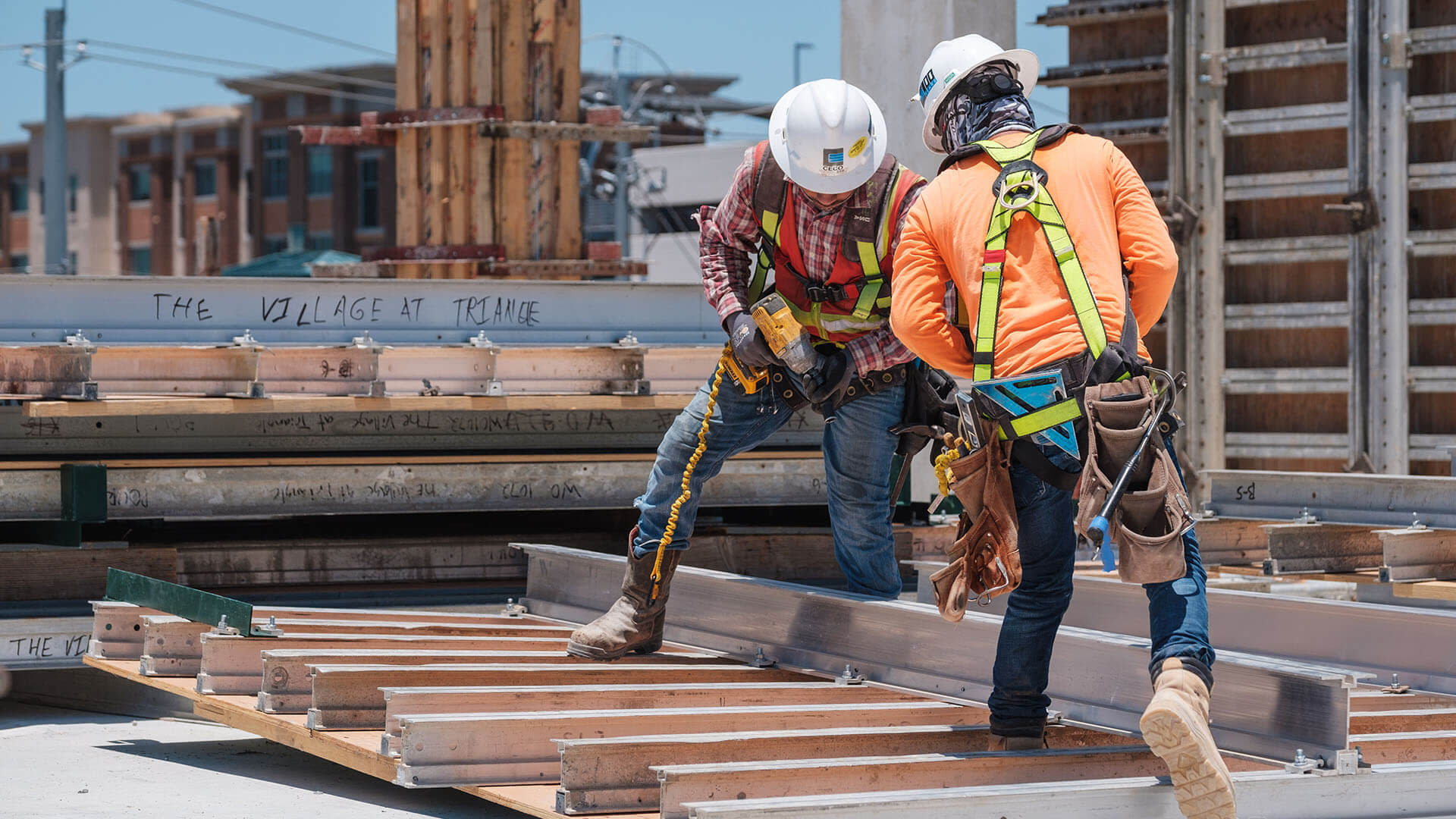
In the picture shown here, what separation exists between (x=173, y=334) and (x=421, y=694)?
329 cm

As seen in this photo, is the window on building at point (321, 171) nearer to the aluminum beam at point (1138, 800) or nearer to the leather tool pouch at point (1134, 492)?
the leather tool pouch at point (1134, 492)

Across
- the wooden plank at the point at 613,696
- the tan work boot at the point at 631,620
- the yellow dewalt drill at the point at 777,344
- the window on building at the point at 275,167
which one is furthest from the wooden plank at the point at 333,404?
the window on building at the point at 275,167

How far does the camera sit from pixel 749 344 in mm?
5711

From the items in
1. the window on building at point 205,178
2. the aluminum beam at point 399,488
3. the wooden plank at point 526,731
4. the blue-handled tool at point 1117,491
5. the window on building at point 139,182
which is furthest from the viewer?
the window on building at point 139,182

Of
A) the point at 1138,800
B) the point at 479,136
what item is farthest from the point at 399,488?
the point at 1138,800

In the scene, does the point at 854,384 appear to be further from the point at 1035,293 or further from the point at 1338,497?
the point at 1338,497

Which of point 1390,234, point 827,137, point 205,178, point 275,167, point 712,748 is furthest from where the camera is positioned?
point 205,178

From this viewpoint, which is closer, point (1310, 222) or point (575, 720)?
point (575, 720)

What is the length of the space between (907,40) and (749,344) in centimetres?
506

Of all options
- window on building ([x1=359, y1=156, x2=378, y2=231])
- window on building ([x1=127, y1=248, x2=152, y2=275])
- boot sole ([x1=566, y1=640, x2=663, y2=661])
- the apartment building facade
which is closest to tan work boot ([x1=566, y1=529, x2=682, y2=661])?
boot sole ([x1=566, y1=640, x2=663, y2=661])

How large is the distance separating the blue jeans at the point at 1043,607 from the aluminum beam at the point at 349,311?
13.1 feet

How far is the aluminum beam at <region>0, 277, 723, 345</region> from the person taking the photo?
7516mm

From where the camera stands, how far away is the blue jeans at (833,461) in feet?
19.4

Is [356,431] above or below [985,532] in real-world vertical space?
above
